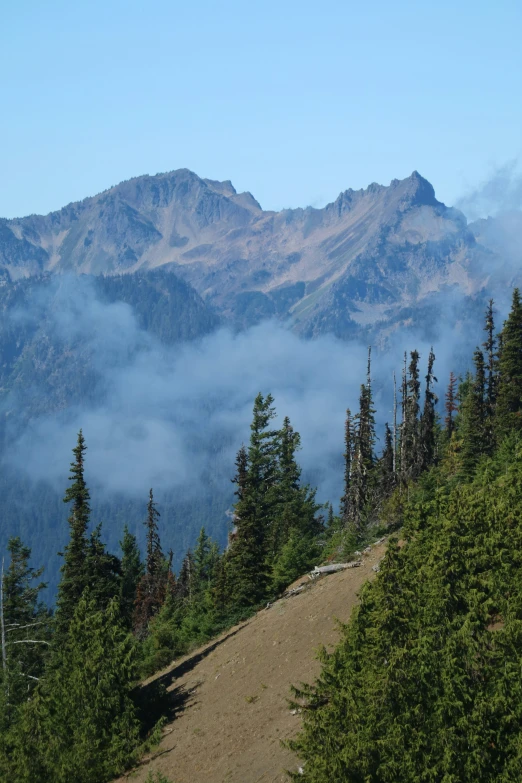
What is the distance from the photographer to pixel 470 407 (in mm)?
71312

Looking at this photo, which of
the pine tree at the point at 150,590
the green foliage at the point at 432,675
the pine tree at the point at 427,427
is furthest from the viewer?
the pine tree at the point at 150,590

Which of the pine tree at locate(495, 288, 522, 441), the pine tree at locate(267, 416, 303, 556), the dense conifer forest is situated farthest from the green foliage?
the pine tree at locate(267, 416, 303, 556)

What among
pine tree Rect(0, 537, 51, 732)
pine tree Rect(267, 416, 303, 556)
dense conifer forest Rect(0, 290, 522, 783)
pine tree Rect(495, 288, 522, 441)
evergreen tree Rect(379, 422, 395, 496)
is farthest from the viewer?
pine tree Rect(267, 416, 303, 556)

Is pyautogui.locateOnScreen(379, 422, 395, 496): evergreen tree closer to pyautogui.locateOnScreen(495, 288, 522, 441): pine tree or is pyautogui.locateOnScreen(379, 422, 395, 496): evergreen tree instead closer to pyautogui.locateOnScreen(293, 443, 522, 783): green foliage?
pyautogui.locateOnScreen(495, 288, 522, 441): pine tree

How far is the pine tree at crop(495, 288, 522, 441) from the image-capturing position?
64.9 metres

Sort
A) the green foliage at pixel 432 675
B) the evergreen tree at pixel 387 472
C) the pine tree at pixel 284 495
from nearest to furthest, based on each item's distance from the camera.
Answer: the green foliage at pixel 432 675 → the evergreen tree at pixel 387 472 → the pine tree at pixel 284 495

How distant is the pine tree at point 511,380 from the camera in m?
64.9

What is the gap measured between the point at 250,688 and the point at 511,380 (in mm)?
37449

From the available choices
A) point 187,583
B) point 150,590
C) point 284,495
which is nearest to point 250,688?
point 284,495

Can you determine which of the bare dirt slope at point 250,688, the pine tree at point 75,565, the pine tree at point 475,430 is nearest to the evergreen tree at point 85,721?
the bare dirt slope at point 250,688

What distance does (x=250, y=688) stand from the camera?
3862cm

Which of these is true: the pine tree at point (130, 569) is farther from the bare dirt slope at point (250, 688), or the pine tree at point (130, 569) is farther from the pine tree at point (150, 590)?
the bare dirt slope at point (250, 688)

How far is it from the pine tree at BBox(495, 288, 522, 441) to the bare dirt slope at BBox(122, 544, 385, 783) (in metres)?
19.5

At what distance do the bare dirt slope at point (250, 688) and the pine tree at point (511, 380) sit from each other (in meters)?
19.5
